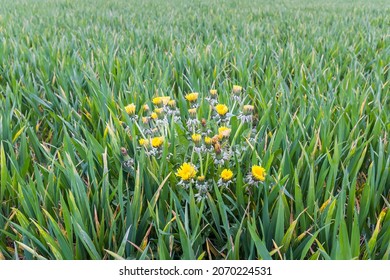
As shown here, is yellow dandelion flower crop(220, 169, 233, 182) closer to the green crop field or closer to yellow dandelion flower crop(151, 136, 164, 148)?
the green crop field

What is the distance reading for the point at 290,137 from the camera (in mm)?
1104

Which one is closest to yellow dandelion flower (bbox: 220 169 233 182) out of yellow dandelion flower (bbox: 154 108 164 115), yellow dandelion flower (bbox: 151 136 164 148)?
yellow dandelion flower (bbox: 151 136 164 148)

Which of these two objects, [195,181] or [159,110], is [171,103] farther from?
[195,181]

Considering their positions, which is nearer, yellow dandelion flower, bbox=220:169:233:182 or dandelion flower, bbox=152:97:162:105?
yellow dandelion flower, bbox=220:169:233:182

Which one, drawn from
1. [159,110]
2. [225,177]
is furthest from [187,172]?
→ [159,110]

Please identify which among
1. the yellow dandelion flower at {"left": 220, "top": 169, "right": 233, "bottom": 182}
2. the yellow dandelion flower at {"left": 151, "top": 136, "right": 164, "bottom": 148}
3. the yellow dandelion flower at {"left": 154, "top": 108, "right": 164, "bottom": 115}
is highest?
the yellow dandelion flower at {"left": 154, "top": 108, "right": 164, "bottom": 115}

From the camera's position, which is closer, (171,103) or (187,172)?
(187,172)

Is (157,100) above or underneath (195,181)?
above

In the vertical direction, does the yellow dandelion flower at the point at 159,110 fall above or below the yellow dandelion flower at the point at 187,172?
above

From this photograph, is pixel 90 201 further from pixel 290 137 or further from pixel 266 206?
pixel 290 137

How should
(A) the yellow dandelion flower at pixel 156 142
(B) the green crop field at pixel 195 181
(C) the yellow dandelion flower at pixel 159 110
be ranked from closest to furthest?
1. (B) the green crop field at pixel 195 181
2. (A) the yellow dandelion flower at pixel 156 142
3. (C) the yellow dandelion flower at pixel 159 110

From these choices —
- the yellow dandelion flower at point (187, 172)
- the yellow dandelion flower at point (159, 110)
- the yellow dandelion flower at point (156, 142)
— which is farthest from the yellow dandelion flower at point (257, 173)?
the yellow dandelion flower at point (159, 110)

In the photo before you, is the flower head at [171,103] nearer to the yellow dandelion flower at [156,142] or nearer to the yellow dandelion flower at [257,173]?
the yellow dandelion flower at [156,142]

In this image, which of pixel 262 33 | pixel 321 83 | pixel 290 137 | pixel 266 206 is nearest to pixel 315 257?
pixel 266 206
